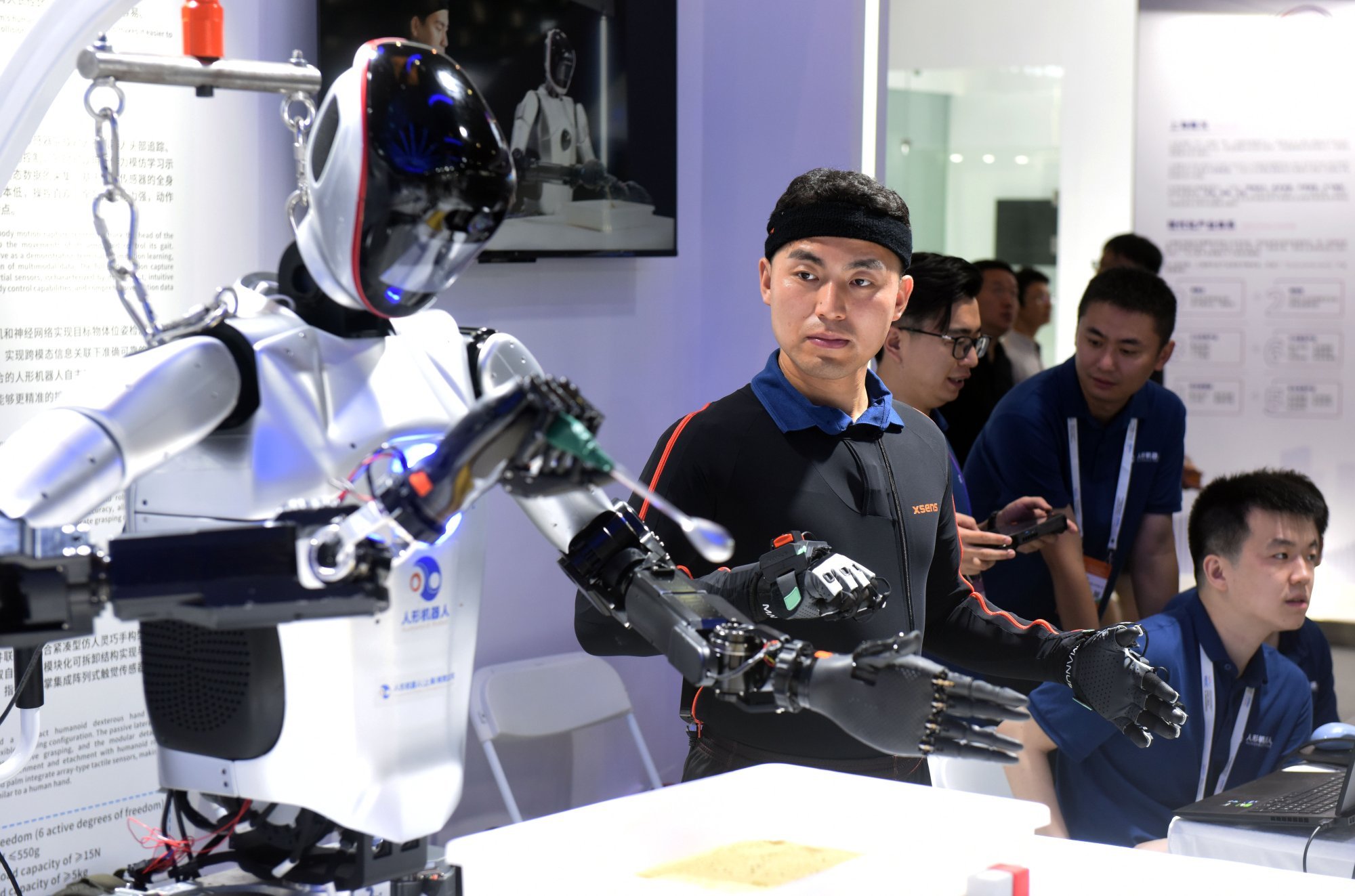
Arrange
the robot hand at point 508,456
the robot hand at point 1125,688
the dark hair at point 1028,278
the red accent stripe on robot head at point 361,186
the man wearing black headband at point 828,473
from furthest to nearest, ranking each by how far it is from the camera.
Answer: the dark hair at point 1028,278 → the man wearing black headband at point 828,473 → the robot hand at point 1125,688 → the red accent stripe on robot head at point 361,186 → the robot hand at point 508,456

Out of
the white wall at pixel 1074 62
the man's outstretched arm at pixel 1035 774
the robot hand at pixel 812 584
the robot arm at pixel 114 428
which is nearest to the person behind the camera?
the robot arm at pixel 114 428

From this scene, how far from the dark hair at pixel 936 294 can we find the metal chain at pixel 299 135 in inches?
72.8

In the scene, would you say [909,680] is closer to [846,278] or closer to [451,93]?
[451,93]

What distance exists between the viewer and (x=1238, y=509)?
3035mm

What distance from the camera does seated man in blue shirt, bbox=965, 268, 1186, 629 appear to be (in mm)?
3693

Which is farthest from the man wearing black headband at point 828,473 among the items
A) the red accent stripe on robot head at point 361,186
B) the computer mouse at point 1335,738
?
the red accent stripe on robot head at point 361,186

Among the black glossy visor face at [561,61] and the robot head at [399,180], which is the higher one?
the black glossy visor face at [561,61]

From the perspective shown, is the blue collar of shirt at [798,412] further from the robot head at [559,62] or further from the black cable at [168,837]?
the robot head at [559,62]

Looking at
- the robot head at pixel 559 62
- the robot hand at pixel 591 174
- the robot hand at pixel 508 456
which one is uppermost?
the robot head at pixel 559 62

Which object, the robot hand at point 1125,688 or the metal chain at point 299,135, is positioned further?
the robot hand at point 1125,688

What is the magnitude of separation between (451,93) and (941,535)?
1164mm

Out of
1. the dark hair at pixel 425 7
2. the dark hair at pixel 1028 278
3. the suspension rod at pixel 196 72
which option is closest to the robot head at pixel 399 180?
the suspension rod at pixel 196 72

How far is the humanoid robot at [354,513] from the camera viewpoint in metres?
1.32

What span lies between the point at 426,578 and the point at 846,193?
0.98 m
